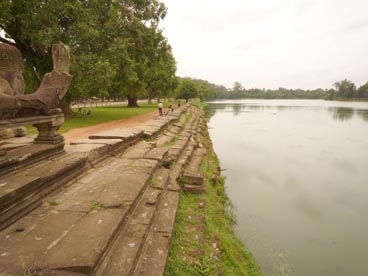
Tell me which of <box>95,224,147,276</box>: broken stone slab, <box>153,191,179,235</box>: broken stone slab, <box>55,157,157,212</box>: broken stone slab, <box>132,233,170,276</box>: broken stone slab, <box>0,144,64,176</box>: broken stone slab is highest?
<box>0,144,64,176</box>: broken stone slab

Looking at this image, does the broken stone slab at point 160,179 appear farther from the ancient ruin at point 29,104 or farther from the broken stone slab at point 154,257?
the ancient ruin at point 29,104

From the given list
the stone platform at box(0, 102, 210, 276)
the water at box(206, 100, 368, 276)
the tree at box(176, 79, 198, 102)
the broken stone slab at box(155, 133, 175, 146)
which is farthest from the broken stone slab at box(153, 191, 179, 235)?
the tree at box(176, 79, 198, 102)

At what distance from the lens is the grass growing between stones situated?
111 inches

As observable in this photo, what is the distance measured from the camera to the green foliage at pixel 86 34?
1139 centimetres

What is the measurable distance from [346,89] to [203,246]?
101947 millimetres

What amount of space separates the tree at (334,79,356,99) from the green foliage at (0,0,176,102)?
90825 millimetres

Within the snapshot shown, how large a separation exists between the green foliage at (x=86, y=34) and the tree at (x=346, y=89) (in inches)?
3576

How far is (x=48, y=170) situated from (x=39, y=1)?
11.8m

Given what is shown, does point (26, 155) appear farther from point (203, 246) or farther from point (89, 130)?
point (89, 130)

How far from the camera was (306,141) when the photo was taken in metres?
15.4

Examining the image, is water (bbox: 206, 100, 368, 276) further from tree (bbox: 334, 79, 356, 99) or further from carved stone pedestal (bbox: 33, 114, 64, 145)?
tree (bbox: 334, 79, 356, 99)

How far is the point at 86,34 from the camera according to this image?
11.6 metres

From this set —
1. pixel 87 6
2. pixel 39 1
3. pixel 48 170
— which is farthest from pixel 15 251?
pixel 87 6

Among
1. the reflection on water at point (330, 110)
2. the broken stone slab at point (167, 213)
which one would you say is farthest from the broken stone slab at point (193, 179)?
the reflection on water at point (330, 110)
